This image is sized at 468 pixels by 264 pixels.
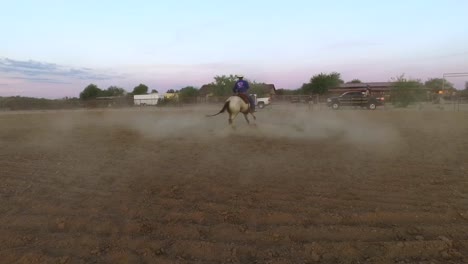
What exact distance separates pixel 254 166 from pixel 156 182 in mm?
2176

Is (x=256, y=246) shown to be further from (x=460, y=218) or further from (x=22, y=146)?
(x=22, y=146)

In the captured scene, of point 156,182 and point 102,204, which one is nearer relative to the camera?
point 102,204

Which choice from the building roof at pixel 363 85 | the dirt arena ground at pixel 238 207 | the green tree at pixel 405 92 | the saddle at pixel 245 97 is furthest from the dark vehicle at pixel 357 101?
the building roof at pixel 363 85

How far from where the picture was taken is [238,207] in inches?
202

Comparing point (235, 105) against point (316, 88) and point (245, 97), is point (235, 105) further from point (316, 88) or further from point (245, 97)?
point (316, 88)

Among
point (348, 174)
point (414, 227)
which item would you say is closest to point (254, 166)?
point (348, 174)

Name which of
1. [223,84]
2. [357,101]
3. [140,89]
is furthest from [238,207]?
[140,89]

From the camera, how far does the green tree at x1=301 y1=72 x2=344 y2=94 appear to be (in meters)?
77.5

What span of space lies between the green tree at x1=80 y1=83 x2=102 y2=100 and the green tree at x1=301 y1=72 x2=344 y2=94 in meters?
47.0

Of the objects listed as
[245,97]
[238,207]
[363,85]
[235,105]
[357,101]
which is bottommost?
[238,207]

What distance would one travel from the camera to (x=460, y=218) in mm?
4590

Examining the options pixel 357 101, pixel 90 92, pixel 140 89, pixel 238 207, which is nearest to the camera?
pixel 238 207

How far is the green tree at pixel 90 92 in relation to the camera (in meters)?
87.2

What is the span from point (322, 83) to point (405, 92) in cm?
4258
